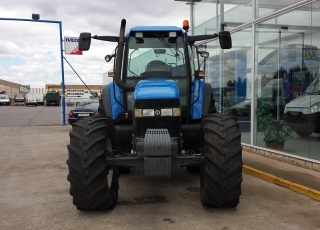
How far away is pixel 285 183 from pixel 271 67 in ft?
11.8

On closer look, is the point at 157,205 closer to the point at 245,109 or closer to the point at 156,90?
the point at 156,90

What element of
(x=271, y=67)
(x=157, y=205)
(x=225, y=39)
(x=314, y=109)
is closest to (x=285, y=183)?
(x=314, y=109)

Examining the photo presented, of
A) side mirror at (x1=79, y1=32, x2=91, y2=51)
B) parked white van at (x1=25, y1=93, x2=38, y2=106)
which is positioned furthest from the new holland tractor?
parked white van at (x1=25, y1=93, x2=38, y2=106)

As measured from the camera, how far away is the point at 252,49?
953 centimetres

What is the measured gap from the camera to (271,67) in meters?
8.95

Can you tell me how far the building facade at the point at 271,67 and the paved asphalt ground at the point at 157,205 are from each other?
1.12 metres

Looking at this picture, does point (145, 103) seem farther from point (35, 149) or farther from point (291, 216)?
point (35, 149)

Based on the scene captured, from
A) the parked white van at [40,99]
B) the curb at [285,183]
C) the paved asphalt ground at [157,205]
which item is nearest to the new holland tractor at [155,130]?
the paved asphalt ground at [157,205]

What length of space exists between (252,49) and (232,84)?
1.52 m

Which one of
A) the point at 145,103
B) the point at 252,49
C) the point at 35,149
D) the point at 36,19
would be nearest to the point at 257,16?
the point at 252,49

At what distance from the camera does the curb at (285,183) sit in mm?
5695

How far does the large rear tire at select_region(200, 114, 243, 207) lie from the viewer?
15.0ft

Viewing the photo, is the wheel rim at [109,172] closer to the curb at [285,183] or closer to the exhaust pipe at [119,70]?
the exhaust pipe at [119,70]

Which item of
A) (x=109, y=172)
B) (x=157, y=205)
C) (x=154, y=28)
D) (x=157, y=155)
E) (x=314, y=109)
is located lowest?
(x=157, y=205)
